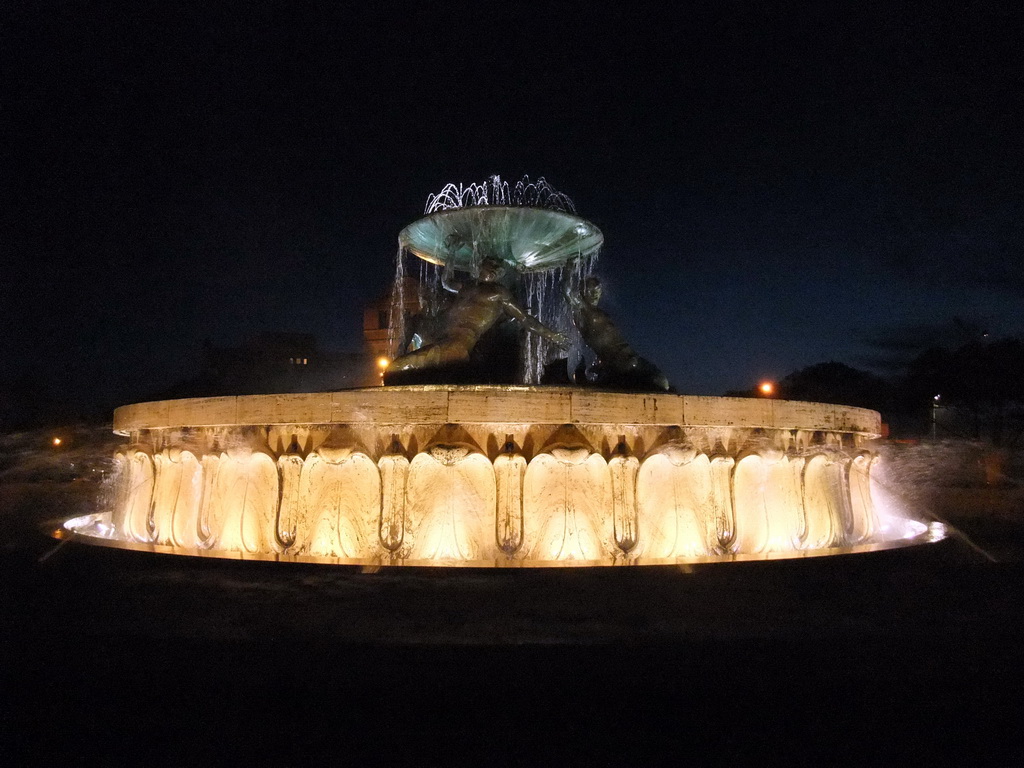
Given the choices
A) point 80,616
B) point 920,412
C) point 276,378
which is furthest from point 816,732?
point 276,378

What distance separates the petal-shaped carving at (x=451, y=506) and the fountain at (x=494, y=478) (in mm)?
11

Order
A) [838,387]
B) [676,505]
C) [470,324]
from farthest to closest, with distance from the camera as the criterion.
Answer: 1. [838,387]
2. [470,324]
3. [676,505]

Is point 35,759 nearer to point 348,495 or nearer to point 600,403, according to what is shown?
A: point 348,495

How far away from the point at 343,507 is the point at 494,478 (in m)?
1.22

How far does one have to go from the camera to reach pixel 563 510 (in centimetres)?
603

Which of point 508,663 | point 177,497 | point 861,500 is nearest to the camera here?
point 508,663

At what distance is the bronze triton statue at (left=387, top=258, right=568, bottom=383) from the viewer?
793 centimetres

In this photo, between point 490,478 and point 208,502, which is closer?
point 490,478

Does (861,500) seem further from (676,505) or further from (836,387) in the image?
(836,387)

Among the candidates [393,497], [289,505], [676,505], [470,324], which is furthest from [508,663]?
[470,324]

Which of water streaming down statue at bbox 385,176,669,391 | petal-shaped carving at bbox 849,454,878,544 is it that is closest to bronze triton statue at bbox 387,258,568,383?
water streaming down statue at bbox 385,176,669,391

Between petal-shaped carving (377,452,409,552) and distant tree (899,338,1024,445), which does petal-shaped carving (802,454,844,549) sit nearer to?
petal-shaped carving (377,452,409,552)

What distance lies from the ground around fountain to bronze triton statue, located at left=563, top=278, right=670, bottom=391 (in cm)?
390

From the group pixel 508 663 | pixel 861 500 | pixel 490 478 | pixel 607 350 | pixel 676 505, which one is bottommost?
pixel 508 663
